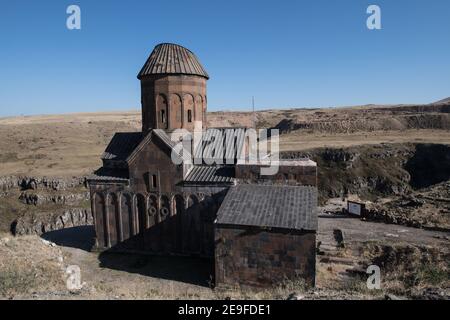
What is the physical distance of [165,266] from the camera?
13.3m

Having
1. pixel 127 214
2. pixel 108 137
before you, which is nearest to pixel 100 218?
pixel 127 214

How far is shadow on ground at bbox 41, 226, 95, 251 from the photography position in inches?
631

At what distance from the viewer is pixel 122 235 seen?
14812mm

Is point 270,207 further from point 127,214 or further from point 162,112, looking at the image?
point 162,112

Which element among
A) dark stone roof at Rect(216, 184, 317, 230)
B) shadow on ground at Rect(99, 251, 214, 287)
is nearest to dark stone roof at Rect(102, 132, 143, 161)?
shadow on ground at Rect(99, 251, 214, 287)

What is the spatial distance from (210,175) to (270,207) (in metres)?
3.37

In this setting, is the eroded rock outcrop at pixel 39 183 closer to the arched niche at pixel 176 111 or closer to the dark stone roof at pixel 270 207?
the arched niche at pixel 176 111

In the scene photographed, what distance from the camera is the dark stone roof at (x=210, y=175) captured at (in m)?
13.4

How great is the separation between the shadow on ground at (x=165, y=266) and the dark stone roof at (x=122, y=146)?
14.8 ft

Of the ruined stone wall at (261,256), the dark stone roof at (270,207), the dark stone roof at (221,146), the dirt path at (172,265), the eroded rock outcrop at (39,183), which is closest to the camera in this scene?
the ruined stone wall at (261,256)

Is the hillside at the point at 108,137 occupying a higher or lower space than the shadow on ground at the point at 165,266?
higher

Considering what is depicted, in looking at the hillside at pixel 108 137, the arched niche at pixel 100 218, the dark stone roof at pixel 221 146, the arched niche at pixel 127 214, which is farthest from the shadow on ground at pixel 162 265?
the hillside at pixel 108 137

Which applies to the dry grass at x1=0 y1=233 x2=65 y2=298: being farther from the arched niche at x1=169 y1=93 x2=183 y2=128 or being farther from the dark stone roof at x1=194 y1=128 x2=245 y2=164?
the arched niche at x1=169 y1=93 x2=183 y2=128
